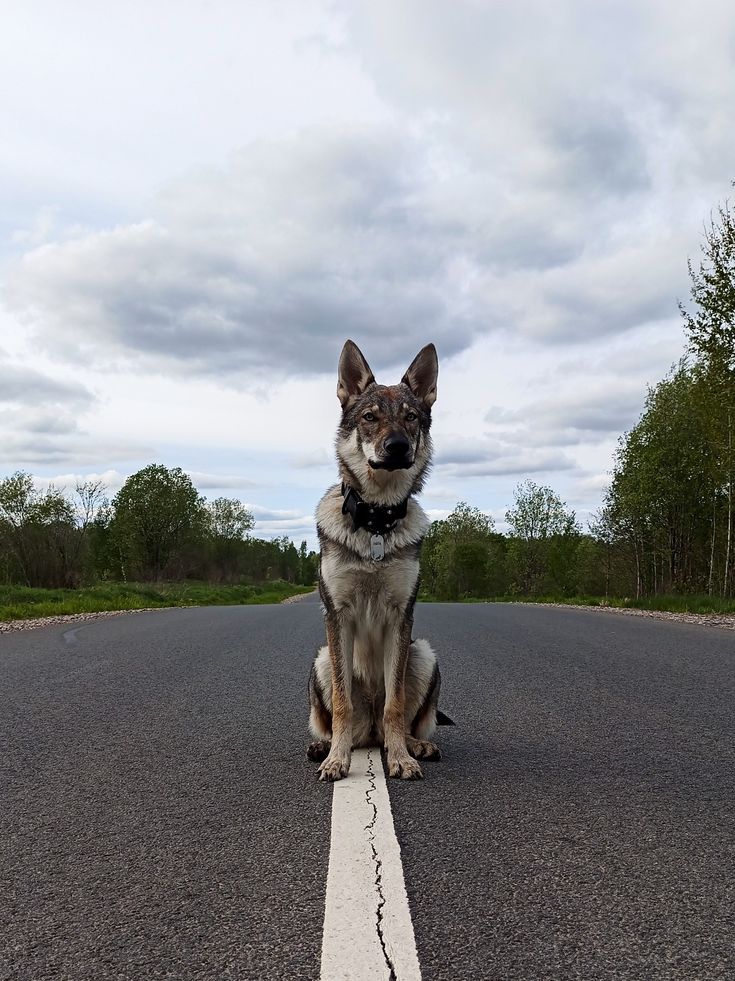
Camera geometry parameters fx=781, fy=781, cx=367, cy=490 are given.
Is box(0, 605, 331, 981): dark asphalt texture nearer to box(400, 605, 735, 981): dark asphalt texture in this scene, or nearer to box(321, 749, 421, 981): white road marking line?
box(321, 749, 421, 981): white road marking line

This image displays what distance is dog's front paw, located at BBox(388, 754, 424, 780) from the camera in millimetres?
4098

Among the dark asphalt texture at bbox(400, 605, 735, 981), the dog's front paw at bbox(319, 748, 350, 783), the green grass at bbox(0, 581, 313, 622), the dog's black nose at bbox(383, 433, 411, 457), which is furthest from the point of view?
the green grass at bbox(0, 581, 313, 622)

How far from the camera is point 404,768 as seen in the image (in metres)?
4.14

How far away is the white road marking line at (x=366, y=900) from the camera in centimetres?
210

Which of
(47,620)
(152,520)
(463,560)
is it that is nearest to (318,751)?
(47,620)

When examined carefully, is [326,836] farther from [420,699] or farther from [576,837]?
[420,699]

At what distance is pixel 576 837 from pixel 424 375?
9.55 feet

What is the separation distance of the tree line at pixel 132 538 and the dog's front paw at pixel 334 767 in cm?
2555

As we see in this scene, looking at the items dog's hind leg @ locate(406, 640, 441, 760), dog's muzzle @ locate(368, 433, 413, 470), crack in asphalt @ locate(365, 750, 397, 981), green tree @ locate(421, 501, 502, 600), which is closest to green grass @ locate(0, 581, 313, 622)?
dog's hind leg @ locate(406, 640, 441, 760)

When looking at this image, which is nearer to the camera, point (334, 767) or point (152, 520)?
point (334, 767)

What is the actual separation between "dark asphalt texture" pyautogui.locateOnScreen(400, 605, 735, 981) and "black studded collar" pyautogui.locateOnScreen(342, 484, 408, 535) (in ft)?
4.55

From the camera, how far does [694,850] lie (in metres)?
3.05

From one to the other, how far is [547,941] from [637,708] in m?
4.28

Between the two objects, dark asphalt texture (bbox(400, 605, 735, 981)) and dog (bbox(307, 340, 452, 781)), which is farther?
dog (bbox(307, 340, 452, 781))
